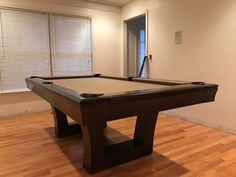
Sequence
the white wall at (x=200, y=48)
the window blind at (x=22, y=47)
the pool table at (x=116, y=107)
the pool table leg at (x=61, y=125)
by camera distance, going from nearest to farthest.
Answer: the pool table at (x=116, y=107), the pool table leg at (x=61, y=125), the white wall at (x=200, y=48), the window blind at (x=22, y=47)

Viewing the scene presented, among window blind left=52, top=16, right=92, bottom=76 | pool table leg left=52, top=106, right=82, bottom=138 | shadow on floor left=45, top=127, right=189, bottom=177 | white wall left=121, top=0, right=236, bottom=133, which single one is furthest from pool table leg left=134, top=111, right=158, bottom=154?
window blind left=52, top=16, right=92, bottom=76

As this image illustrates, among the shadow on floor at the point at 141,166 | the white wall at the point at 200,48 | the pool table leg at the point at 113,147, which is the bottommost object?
the shadow on floor at the point at 141,166

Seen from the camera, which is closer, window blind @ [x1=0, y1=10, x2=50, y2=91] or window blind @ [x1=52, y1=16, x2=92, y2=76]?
window blind @ [x1=0, y1=10, x2=50, y2=91]

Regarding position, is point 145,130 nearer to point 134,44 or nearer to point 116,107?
point 116,107

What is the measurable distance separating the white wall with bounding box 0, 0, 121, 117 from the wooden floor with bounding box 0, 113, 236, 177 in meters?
0.76

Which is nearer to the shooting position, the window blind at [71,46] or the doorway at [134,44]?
the window blind at [71,46]

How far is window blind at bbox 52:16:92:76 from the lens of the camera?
4133 millimetres

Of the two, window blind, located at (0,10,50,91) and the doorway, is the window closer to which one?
window blind, located at (0,10,50,91)

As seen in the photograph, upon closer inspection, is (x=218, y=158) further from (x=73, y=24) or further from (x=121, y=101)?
(x=73, y=24)

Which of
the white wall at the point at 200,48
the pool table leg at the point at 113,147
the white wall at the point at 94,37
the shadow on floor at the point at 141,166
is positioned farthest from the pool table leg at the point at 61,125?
the white wall at the point at 200,48

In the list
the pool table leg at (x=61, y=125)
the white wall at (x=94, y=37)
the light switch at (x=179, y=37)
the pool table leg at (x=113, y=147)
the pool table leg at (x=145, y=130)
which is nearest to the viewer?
the pool table leg at (x=113, y=147)

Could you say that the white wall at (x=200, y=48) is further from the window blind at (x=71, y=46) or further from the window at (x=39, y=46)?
the window at (x=39, y=46)

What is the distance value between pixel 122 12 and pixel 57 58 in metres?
1.96

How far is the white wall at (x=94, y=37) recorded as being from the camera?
3.77m
